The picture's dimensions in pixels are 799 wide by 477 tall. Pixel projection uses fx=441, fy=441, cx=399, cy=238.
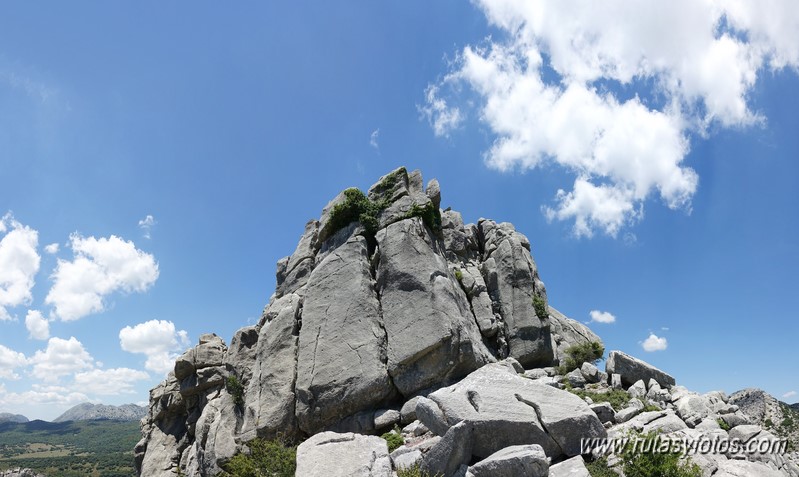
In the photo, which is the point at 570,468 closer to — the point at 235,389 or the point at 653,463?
the point at 653,463

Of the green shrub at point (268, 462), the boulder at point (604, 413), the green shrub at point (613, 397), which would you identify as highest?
the green shrub at point (613, 397)

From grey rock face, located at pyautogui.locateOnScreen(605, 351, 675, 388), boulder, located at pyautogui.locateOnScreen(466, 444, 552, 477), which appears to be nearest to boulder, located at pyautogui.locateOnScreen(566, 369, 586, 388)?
grey rock face, located at pyautogui.locateOnScreen(605, 351, 675, 388)

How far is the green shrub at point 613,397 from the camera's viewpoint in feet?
79.4

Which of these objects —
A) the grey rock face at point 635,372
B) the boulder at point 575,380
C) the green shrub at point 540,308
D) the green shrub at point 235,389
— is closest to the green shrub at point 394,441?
the boulder at point 575,380

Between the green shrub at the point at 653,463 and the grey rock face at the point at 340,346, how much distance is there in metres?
14.5

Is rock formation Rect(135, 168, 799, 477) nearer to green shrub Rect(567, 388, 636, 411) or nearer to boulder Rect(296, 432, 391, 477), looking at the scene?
boulder Rect(296, 432, 391, 477)

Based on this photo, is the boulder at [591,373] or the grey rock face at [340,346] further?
the boulder at [591,373]

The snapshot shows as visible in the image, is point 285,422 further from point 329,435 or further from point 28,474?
point 28,474

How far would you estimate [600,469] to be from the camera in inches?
658

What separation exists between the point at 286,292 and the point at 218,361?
40.7 ft

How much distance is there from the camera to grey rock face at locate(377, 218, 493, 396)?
1070 inches

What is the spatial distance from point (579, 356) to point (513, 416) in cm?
1739

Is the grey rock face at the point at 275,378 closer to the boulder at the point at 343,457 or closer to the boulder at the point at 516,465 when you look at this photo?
the boulder at the point at 343,457

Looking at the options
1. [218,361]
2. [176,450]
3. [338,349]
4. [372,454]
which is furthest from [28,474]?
[372,454]
